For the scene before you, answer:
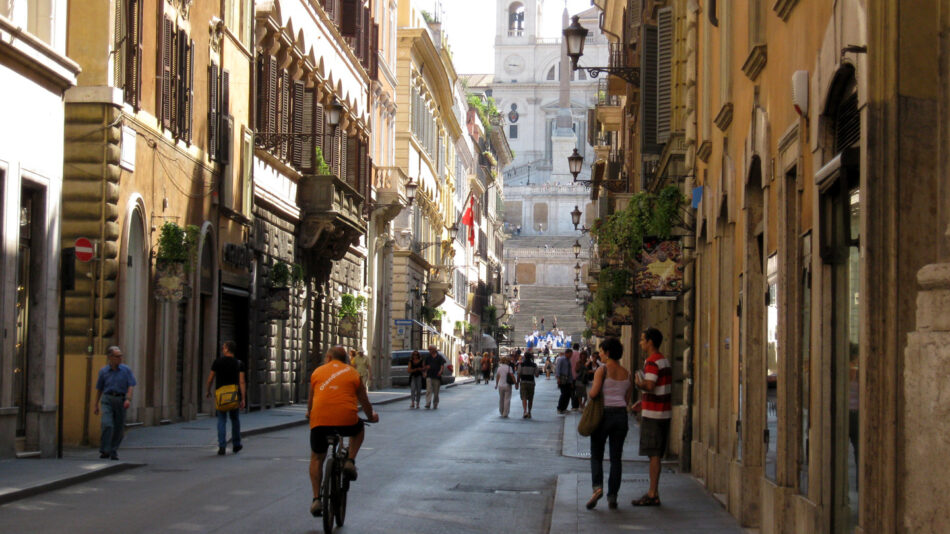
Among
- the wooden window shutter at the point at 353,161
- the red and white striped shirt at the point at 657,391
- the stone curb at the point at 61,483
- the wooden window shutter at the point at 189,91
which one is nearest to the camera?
the stone curb at the point at 61,483

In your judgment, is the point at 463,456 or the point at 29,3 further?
the point at 463,456

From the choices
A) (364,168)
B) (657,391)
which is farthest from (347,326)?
(657,391)

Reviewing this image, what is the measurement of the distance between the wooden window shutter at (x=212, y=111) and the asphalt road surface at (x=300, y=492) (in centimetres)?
744

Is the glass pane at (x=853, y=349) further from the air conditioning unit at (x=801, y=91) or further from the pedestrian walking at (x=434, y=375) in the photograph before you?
the pedestrian walking at (x=434, y=375)

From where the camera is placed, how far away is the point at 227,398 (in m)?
Answer: 21.2

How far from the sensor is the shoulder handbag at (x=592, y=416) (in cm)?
1449

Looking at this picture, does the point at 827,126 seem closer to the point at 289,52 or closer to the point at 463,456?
the point at 463,456

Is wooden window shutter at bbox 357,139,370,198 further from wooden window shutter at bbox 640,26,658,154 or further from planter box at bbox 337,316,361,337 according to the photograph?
wooden window shutter at bbox 640,26,658,154

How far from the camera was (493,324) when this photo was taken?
116562 mm

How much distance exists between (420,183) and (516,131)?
123108mm

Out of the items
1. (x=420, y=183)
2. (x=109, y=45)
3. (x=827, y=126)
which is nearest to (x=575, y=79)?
(x=420, y=183)

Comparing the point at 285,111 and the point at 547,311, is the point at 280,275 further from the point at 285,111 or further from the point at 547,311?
the point at 547,311

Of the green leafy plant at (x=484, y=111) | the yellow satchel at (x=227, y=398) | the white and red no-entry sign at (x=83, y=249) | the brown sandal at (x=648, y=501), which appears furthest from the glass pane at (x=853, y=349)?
the green leafy plant at (x=484, y=111)

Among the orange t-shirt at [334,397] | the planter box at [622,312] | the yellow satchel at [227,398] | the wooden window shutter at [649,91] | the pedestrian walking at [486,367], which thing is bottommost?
the pedestrian walking at [486,367]
